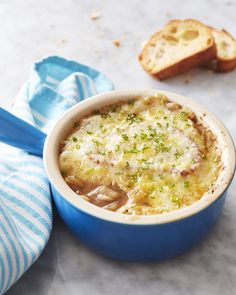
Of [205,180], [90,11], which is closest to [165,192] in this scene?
[205,180]

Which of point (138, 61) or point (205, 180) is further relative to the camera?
point (138, 61)

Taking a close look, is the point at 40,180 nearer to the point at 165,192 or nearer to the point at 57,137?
the point at 57,137

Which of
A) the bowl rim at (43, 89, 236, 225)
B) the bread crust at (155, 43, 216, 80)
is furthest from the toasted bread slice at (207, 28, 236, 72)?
the bowl rim at (43, 89, 236, 225)

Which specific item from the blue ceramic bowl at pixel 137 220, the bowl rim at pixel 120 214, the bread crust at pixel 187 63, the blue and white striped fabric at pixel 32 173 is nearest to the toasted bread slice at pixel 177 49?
the bread crust at pixel 187 63

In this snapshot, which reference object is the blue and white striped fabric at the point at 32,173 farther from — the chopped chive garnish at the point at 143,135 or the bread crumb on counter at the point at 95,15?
the bread crumb on counter at the point at 95,15

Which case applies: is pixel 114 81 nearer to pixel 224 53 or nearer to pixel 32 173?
pixel 224 53

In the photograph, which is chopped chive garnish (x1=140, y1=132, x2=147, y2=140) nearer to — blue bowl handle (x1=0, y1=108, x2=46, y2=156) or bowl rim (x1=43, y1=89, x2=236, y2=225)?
bowl rim (x1=43, y1=89, x2=236, y2=225)

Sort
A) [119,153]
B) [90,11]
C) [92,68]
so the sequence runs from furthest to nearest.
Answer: [90,11] < [92,68] < [119,153]
